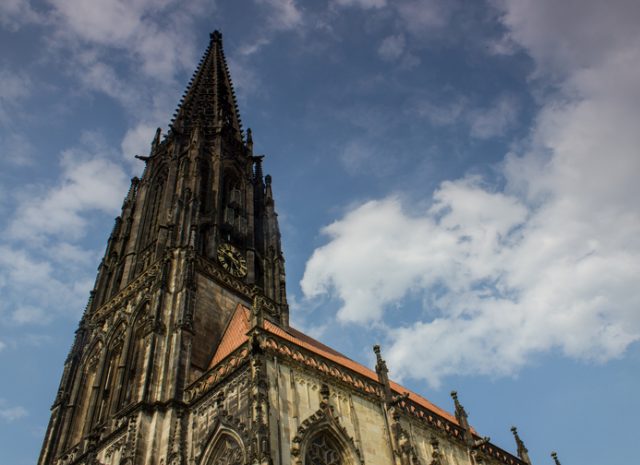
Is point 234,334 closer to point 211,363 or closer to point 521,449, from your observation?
point 211,363

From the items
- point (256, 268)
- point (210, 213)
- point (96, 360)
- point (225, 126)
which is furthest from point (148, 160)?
point (96, 360)

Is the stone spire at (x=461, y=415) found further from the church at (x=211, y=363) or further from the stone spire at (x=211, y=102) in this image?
the stone spire at (x=211, y=102)

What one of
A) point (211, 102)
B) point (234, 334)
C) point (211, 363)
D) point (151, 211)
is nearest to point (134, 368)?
point (211, 363)

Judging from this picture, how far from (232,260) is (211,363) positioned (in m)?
6.97

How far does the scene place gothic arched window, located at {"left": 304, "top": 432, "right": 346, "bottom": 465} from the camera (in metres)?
17.2

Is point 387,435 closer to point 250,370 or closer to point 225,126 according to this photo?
point 250,370

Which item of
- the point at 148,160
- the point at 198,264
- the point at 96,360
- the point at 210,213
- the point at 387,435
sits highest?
the point at 148,160

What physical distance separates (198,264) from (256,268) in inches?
191

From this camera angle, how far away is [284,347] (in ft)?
63.2

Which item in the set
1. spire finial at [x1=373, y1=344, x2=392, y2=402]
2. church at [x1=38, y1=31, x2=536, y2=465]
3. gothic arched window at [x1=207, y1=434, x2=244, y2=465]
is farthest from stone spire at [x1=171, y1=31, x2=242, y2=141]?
gothic arched window at [x1=207, y1=434, x2=244, y2=465]

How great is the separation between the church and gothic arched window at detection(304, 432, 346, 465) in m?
0.05

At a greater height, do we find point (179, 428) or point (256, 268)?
point (256, 268)

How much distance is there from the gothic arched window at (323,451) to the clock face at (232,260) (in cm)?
1136

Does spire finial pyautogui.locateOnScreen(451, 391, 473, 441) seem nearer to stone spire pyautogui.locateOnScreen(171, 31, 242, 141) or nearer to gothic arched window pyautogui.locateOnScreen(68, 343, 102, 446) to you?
gothic arched window pyautogui.locateOnScreen(68, 343, 102, 446)
